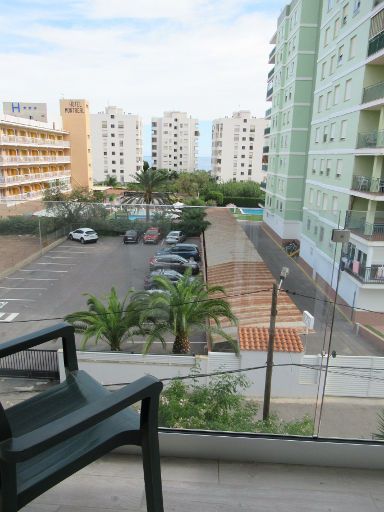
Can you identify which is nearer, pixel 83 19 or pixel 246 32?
pixel 83 19

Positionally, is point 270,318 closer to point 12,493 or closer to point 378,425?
point 378,425

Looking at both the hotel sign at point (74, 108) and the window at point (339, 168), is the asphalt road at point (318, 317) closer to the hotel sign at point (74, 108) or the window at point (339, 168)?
the window at point (339, 168)

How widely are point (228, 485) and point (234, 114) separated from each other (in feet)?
130

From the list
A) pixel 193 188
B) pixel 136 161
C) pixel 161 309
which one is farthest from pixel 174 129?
pixel 161 309

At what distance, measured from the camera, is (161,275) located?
3.10 m

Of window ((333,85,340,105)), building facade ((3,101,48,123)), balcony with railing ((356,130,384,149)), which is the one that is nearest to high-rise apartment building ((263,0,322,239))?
window ((333,85,340,105))

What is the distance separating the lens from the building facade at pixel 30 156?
16875 millimetres

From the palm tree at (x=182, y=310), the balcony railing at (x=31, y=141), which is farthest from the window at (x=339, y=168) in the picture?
the balcony railing at (x=31, y=141)

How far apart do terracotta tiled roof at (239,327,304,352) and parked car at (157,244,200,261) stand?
677 mm

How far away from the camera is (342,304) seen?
1.57 meters

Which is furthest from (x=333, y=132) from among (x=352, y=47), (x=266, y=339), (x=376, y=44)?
(x=266, y=339)

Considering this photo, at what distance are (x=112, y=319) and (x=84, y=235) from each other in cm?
115

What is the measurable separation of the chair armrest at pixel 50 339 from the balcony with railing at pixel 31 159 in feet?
58.7

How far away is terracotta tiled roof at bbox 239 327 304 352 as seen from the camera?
2122mm
